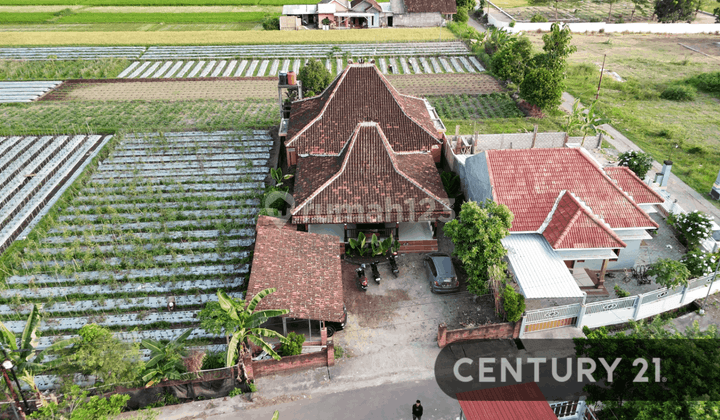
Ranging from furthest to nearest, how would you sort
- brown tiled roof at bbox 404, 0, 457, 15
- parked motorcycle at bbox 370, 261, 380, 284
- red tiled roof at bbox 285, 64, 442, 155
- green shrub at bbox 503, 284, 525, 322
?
brown tiled roof at bbox 404, 0, 457, 15, red tiled roof at bbox 285, 64, 442, 155, parked motorcycle at bbox 370, 261, 380, 284, green shrub at bbox 503, 284, 525, 322

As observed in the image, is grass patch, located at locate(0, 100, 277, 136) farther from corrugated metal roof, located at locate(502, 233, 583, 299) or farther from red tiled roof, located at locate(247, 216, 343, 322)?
corrugated metal roof, located at locate(502, 233, 583, 299)

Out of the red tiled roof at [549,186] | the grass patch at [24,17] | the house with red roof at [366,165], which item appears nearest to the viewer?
the red tiled roof at [549,186]

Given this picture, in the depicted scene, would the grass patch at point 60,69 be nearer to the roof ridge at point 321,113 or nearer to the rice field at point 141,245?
the rice field at point 141,245

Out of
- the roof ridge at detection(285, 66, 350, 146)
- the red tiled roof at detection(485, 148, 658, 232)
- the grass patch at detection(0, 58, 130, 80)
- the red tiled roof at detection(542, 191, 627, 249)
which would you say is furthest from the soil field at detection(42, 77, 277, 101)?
the red tiled roof at detection(542, 191, 627, 249)

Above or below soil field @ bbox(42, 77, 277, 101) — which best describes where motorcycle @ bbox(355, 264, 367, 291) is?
below

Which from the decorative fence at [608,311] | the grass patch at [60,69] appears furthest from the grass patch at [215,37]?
the decorative fence at [608,311]

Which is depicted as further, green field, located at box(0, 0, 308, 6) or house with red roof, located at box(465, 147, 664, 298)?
green field, located at box(0, 0, 308, 6)
